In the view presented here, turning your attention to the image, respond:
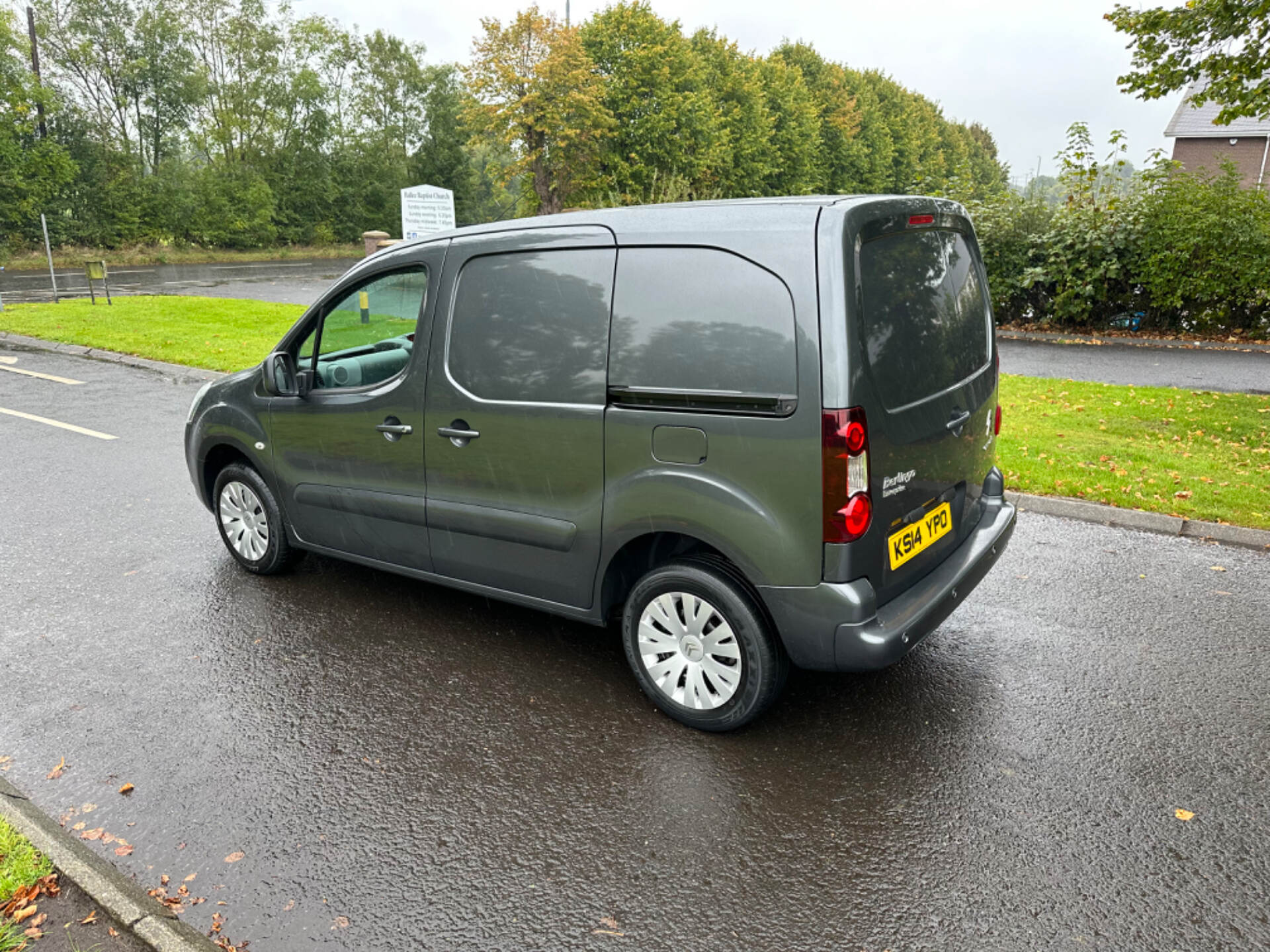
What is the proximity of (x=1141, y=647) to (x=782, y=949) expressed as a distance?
2.75 meters

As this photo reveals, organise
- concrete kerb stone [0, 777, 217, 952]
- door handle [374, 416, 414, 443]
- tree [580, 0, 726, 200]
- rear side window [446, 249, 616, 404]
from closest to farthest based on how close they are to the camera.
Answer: concrete kerb stone [0, 777, 217, 952] < rear side window [446, 249, 616, 404] < door handle [374, 416, 414, 443] < tree [580, 0, 726, 200]

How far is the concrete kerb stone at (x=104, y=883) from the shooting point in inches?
102

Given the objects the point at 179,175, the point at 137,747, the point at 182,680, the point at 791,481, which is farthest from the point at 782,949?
the point at 179,175

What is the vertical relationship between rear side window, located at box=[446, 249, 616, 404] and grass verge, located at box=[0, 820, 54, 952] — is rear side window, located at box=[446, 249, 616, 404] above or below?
above

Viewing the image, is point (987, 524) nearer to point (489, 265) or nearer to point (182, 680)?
point (489, 265)

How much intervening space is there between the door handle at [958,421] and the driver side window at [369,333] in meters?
2.40

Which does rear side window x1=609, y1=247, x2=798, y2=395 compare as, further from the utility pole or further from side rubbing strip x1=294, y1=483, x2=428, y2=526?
the utility pole

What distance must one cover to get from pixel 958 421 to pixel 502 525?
2003 millimetres

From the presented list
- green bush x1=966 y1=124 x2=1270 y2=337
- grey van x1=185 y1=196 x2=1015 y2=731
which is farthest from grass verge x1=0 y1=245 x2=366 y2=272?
grey van x1=185 y1=196 x2=1015 y2=731

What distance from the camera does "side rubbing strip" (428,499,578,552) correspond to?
3.81 meters

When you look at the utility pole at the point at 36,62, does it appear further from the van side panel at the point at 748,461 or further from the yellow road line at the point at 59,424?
the van side panel at the point at 748,461

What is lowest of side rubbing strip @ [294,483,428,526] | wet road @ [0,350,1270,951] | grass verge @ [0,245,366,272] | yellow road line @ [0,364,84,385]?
wet road @ [0,350,1270,951]

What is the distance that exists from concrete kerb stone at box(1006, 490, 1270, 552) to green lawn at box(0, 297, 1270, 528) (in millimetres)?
109

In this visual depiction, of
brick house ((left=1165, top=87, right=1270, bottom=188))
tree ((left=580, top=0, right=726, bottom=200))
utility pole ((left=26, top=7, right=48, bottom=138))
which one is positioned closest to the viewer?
utility pole ((left=26, top=7, right=48, bottom=138))
